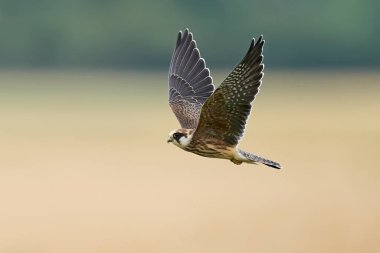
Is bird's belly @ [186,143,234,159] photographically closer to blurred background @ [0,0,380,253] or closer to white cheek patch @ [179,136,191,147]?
white cheek patch @ [179,136,191,147]

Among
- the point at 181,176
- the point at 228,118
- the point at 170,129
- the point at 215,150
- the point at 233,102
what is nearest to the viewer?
the point at 233,102

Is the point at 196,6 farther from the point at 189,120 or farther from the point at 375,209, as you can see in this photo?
the point at 189,120

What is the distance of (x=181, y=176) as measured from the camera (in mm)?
22422

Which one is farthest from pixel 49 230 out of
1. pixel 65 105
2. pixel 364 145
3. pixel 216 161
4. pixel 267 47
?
pixel 267 47

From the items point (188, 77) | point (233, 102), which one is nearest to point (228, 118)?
point (233, 102)

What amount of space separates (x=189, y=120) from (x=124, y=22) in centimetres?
3573

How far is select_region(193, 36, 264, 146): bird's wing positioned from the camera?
6.94 meters

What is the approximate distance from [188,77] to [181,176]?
13.8m

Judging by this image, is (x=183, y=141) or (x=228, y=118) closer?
(x=228, y=118)

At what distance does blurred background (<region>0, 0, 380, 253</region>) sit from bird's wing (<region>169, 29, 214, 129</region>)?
682cm

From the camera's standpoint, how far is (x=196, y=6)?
41.2 meters

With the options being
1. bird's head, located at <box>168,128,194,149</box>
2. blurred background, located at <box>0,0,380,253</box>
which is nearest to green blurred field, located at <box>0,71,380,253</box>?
blurred background, located at <box>0,0,380,253</box>

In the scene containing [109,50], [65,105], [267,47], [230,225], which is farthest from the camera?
[109,50]

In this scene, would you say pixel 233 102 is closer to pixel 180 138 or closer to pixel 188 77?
pixel 180 138
